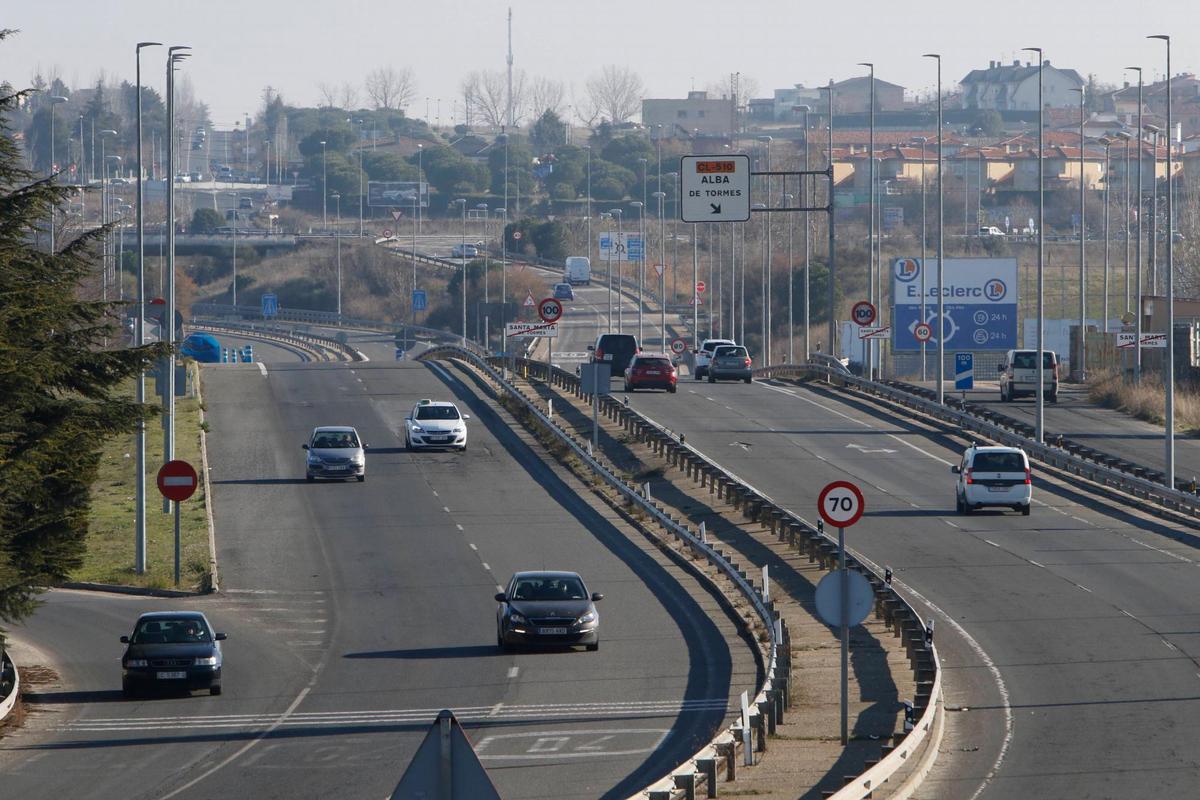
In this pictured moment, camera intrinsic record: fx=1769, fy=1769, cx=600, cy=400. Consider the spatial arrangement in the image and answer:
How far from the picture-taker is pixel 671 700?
72.3 feet

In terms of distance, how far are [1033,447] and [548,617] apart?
24.0 metres

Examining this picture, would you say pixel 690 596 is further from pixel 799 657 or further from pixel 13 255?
pixel 13 255

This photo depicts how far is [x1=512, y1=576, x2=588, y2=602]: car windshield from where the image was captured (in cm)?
2612

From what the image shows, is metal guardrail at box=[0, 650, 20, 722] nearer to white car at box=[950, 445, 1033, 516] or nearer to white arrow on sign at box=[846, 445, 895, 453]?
white car at box=[950, 445, 1033, 516]

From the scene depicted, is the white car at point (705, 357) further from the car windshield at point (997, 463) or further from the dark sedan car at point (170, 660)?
the dark sedan car at point (170, 660)

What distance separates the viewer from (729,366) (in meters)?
68.9

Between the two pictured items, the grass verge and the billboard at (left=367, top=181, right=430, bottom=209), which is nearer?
the grass verge

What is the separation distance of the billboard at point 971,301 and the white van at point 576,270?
57307 mm

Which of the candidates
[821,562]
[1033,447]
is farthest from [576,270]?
[821,562]

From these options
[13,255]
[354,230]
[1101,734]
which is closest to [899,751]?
[1101,734]

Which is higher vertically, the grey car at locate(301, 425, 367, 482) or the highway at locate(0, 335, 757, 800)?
the grey car at locate(301, 425, 367, 482)

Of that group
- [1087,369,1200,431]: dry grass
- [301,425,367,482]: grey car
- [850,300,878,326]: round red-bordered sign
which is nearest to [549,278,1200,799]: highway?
[850,300,878,326]: round red-bordered sign

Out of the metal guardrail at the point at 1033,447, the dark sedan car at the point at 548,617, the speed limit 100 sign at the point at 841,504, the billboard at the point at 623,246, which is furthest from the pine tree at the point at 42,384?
the billboard at the point at 623,246

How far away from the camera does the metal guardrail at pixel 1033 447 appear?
38.8 m
